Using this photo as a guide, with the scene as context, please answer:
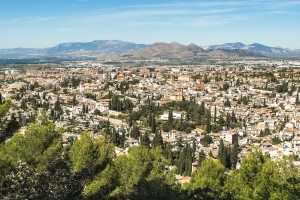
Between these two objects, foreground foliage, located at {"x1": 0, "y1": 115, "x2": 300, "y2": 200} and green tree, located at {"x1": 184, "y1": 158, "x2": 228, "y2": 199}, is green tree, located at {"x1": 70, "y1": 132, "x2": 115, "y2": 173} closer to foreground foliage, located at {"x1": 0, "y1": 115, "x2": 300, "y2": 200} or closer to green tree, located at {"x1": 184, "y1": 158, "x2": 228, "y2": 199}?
foreground foliage, located at {"x1": 0, "y1": 115, "x2": 300, "y2": 200}

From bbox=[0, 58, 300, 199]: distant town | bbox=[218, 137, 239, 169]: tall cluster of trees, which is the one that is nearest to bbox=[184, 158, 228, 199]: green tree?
bbox=[0, 58, 300, 199]: distant town

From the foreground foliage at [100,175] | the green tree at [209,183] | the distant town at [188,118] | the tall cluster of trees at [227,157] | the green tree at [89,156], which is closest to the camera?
the foreground foliage at [100,175]

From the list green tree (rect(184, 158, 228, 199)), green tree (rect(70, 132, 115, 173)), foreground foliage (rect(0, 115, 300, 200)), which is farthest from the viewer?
green tree (rect(184, 158, 228, 199))

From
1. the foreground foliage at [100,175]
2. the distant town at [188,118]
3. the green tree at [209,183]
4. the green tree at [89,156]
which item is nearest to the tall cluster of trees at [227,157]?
the distant town at [188,118]

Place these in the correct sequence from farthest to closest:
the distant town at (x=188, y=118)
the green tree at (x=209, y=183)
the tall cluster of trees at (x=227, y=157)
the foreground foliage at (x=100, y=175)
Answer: the distant town at (x=188, y=118)
the tall cluster of trees at (x=227, y=157)
the green tree at (x=209, y=183)
the foreground foliage at (x=100, y=175)

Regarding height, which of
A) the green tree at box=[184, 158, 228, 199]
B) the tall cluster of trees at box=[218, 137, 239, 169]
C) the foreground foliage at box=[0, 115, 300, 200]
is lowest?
the tall cluster of trees at box=[218, 137, 239, 169]

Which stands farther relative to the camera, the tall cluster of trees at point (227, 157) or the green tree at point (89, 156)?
the tall cluster of trees at point (227, 157)

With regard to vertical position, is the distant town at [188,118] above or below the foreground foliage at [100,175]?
below

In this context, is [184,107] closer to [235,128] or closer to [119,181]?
[235,128]

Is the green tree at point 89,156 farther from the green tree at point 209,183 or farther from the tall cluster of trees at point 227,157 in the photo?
the tall cluster of trees at point 227,157

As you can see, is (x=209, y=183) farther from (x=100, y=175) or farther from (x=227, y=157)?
(x=227, y=157)

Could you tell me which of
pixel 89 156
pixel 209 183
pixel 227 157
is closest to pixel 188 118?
pixel 227 157

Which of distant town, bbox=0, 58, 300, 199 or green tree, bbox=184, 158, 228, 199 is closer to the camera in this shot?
green tree, bbox=184, 158, 228, 199
